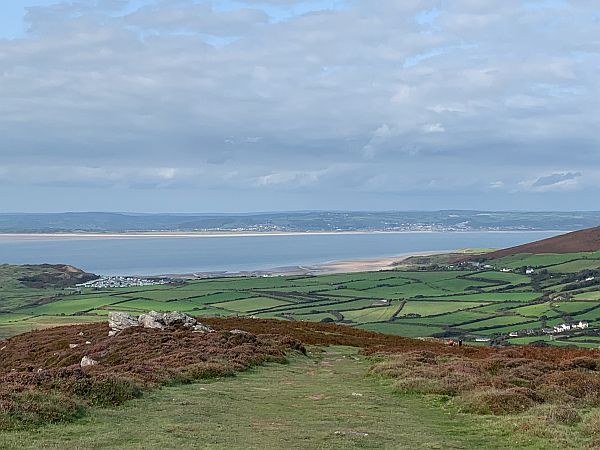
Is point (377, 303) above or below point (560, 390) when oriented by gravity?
below

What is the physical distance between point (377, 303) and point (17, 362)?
268 ft

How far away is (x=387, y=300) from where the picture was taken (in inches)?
4688

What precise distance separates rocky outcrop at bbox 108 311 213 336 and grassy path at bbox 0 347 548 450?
18.3 meters

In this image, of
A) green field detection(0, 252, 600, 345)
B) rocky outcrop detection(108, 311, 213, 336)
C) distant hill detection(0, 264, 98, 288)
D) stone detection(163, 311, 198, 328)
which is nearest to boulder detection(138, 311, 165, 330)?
rocky outcrop detection(108, 311, 213, 336)

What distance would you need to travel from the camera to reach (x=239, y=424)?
688 inches

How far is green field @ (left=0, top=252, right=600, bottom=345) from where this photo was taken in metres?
92.5

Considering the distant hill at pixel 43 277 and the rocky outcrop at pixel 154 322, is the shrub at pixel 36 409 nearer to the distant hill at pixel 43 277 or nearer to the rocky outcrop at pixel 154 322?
the rocky outcrop at pixel 154 322

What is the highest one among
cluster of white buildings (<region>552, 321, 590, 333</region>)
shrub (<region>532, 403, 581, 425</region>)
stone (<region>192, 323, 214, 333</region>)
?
shrub (<region>532, 403, 581, 425</region>)

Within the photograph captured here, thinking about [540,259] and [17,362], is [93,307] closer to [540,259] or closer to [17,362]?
[17,362]

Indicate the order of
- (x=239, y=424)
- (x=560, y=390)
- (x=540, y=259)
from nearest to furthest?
(x=239, y=424), (x=560, y=390), (x=540, y=259)

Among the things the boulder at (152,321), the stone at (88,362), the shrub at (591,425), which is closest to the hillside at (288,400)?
the shrub at (591,425)

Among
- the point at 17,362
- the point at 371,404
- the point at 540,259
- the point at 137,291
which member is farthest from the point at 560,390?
the point at 540,259

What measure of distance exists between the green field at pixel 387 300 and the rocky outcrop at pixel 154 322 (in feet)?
124

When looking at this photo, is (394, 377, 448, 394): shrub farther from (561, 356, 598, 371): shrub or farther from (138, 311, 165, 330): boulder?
(138, 311, 165, 330): boulder
